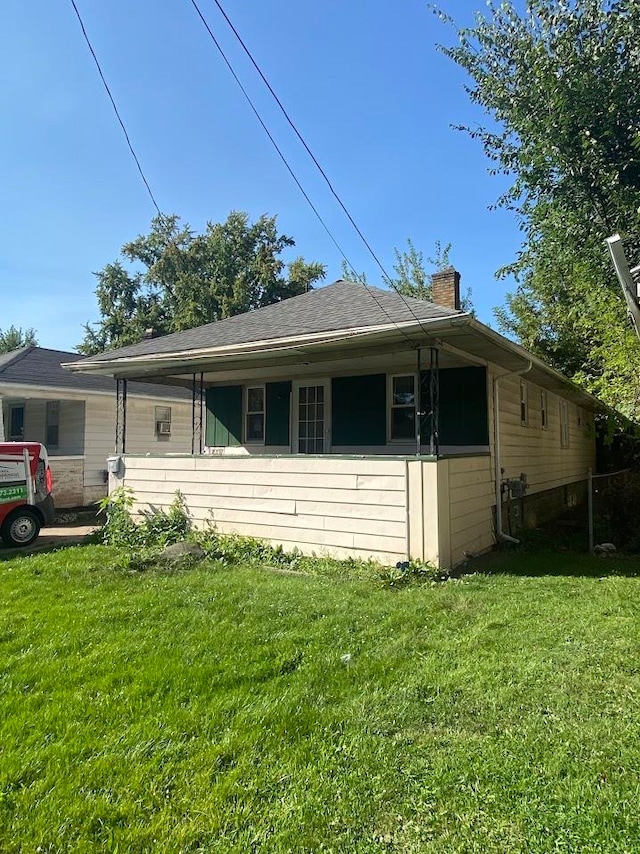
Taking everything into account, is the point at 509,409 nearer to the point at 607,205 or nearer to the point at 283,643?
the point at 607,205

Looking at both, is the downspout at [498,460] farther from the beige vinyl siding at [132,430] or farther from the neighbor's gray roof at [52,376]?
the neighbor's gray roof at [52,376]

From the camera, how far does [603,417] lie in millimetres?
18188

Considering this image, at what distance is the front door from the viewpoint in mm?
10695

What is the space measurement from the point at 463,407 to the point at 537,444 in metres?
4.25

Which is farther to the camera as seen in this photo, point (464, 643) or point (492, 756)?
point (464, 643)

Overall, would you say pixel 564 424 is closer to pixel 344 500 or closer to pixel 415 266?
pixel 344 500

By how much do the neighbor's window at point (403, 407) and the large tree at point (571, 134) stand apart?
4807 millimetres

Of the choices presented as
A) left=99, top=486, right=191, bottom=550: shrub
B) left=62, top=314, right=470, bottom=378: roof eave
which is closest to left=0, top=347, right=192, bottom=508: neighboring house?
left=62, top=314, right=470, bottom=378: roof eave

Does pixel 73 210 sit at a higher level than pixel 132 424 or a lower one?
higher

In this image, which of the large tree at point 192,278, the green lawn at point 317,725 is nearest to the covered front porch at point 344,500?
the green lawn at point 317,725

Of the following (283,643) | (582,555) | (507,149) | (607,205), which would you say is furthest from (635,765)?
(507,149)

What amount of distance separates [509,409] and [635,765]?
7.93 m

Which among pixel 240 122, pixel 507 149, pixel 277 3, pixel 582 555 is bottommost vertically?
pixel 582 555

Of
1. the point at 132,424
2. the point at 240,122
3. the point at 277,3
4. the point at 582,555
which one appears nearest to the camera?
the point at 277,3
